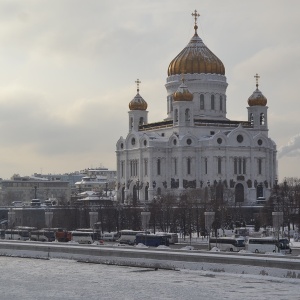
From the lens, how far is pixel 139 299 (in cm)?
3472

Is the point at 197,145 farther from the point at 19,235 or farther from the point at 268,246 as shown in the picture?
the point at 268,246

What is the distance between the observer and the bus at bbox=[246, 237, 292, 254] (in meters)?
48.2

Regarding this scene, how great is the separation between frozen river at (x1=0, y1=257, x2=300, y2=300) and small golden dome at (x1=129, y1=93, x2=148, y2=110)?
56.3m

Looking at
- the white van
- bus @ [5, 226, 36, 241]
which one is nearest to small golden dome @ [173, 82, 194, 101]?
bus @ [5, 226, 36, 241]

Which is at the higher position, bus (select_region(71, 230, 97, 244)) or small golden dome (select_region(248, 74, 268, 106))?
small golden dome (select_region(248, 74, 268, 106))

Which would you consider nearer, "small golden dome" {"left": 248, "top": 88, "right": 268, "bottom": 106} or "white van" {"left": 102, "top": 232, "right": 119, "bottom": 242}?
"white van" {"left": 102, "top": 232, "right": 119, "bottom": 242}

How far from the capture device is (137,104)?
335ft

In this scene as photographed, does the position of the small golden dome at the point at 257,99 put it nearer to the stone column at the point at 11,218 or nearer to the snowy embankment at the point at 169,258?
the stone column at the point at 11,218

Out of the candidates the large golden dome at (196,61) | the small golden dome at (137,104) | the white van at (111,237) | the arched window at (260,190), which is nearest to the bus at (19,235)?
the white van at (111,237)

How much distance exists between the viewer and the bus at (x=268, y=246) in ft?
158

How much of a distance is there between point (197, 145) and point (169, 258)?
48.1 metres

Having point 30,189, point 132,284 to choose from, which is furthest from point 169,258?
point 30,189

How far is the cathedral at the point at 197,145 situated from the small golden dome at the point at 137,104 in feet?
6.44

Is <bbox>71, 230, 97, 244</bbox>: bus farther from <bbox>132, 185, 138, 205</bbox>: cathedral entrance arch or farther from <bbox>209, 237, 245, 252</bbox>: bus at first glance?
<bbox>132, 185, 138, 205</bbox>: cathedral entrance arch
